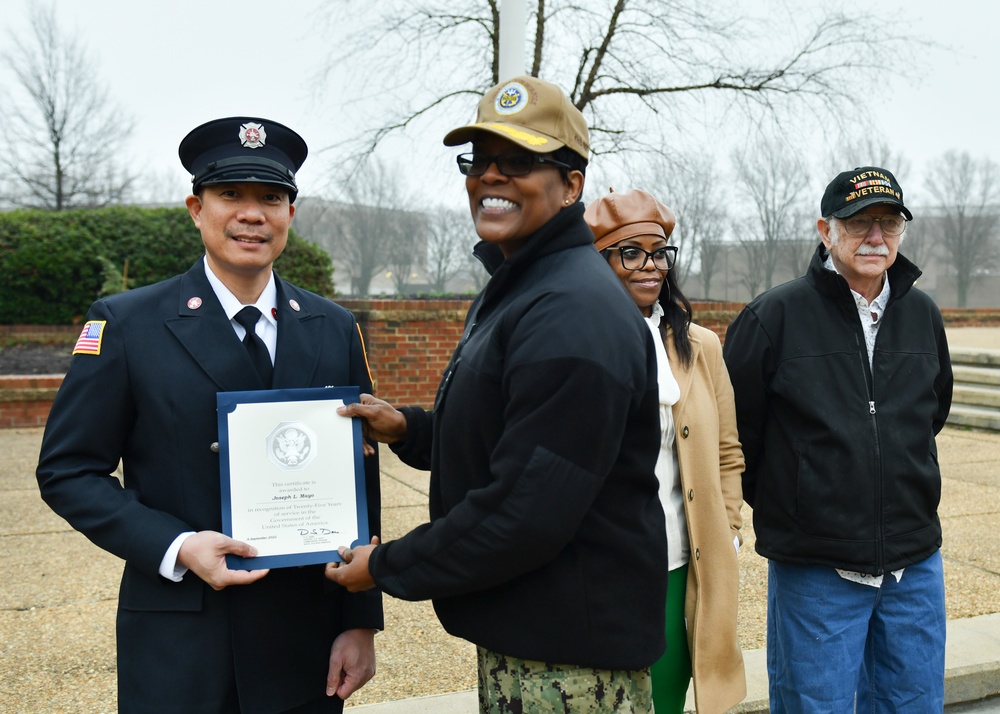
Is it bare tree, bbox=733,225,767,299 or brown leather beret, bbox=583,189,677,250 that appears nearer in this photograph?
brown leather beret, bbox=583,189,677,250

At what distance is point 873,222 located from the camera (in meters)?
2.93

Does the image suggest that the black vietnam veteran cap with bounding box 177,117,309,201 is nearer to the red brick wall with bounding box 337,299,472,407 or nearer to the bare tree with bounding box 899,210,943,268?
the red brick wall with bounding box 337,299,472,407

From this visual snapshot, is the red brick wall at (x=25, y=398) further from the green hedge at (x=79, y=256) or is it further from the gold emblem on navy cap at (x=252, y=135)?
the gold emblem on navy cap at (x=252, y=135)

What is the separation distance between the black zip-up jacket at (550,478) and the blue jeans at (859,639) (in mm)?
1174

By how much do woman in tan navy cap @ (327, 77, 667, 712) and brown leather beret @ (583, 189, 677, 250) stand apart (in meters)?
0.90

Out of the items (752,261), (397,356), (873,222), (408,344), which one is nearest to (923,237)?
(752,261)

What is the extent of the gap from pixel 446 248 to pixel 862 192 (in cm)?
3654

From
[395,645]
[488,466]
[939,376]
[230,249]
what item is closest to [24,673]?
[395,645]

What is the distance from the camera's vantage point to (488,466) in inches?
73.2

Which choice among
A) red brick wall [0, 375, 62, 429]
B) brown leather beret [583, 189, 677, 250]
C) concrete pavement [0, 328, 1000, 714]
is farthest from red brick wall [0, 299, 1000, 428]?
brown leather beret [583, 189, 677, 250]

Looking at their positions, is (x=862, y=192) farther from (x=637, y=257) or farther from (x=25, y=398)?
(x=25, y=398)

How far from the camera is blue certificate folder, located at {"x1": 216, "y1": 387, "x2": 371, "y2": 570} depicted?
2061 mm

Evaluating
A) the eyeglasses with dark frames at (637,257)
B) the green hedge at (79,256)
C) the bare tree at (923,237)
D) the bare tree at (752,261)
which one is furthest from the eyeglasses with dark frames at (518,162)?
the bare tree at (923,237)

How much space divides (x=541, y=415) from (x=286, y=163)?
1.04 m
